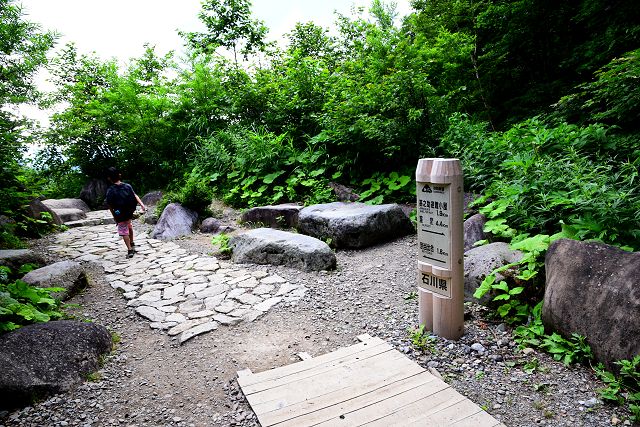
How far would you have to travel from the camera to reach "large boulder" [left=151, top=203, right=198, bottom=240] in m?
8.18

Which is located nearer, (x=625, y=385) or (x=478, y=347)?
(x=625, y=385)

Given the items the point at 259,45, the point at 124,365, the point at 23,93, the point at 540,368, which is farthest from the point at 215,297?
the point at 259,45

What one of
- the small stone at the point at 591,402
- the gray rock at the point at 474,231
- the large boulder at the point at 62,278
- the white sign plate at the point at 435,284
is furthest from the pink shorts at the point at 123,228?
the small stone at the point at 591,402

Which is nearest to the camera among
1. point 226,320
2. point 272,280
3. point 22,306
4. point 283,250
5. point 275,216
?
point 22,306

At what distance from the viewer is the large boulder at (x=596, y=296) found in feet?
8.64

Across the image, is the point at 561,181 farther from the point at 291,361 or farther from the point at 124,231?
the point at 124,231

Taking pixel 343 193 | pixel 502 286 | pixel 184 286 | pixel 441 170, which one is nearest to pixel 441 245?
pixel 441 170

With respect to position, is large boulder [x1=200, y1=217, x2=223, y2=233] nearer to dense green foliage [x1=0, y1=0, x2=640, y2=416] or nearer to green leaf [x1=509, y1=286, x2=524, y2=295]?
dense green foliage [x1=0, y1=0, x2=640, y2=416]

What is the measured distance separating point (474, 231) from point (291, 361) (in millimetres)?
3188

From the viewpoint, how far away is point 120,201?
6.88m

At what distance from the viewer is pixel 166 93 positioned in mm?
13359

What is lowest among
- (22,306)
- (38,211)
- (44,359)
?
(44,359)

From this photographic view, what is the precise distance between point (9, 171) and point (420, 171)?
21.8 feet

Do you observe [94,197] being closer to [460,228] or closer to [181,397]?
[181,397]
